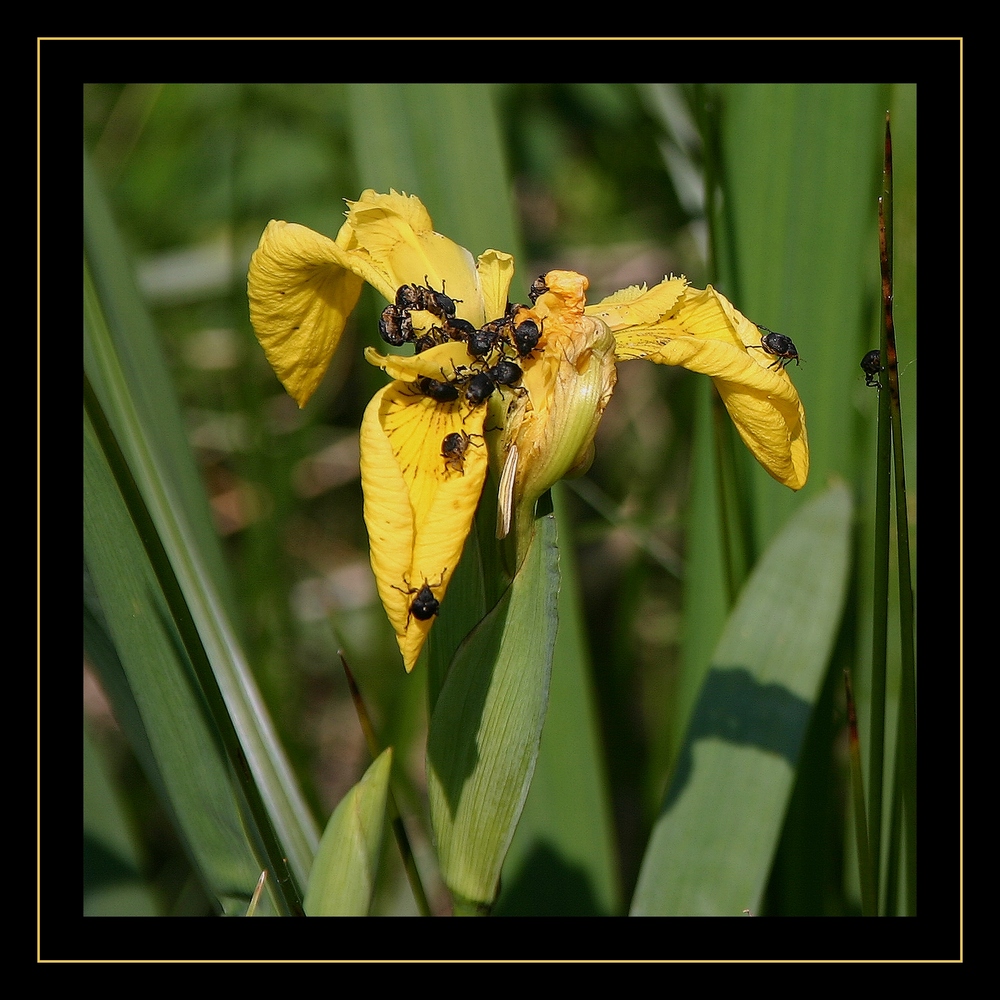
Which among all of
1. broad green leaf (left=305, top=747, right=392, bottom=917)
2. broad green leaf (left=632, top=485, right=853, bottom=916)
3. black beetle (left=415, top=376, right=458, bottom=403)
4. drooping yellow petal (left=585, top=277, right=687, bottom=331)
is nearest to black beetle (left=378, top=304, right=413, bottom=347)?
black beetle (left=415, top=376, right=458, bottom=403)


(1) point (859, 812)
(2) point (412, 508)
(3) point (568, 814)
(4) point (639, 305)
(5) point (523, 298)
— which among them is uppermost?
(5) point (523, 298)

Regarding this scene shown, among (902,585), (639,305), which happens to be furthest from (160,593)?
(902,585)

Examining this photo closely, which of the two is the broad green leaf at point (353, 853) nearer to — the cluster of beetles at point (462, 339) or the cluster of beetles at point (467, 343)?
the cluster of beetles at point (462, 339)

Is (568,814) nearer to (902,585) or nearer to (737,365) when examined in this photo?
(902,585)

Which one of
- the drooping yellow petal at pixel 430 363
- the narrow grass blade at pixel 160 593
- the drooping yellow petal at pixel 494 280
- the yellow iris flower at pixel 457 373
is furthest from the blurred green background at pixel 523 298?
the drooping yellow petal at pixel 430 363

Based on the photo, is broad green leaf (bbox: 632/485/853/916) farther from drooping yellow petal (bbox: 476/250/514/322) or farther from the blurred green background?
drooping yellow petal (bbox: 476/250/514/322)
